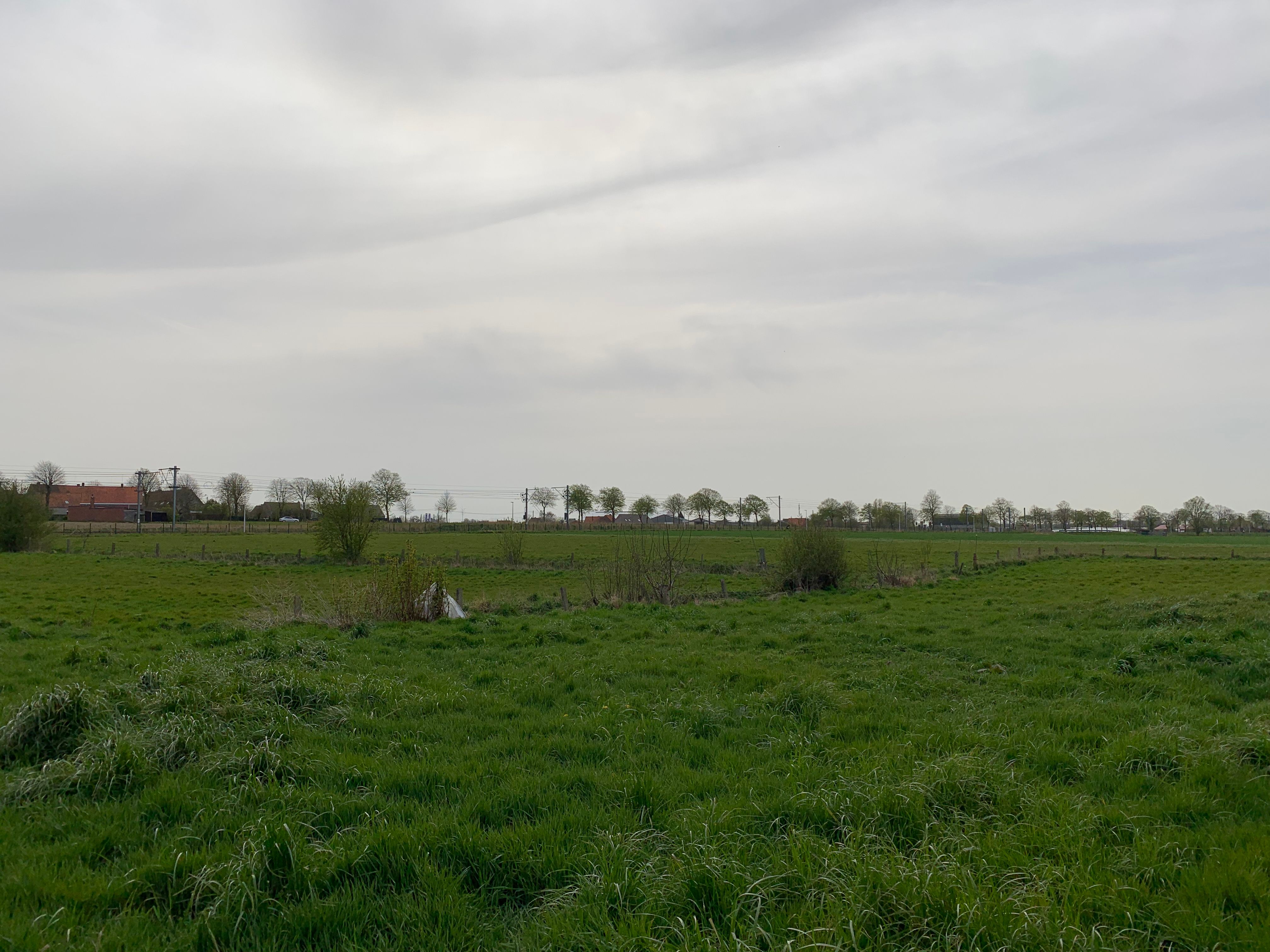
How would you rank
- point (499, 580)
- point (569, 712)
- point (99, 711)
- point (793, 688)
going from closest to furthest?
point (99, 711) < point (569, 712) < point (793, 688) < point (499, 580)

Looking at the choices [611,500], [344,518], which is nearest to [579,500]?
[611,500]

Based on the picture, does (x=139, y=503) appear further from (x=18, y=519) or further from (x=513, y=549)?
(x=513, y=549)

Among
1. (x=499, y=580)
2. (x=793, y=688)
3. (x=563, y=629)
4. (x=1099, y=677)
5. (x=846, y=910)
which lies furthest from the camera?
(x=499, y=580)

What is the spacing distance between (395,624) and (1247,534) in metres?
156

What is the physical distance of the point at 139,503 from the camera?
293ft

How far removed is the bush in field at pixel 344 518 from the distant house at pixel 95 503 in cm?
A: 9623

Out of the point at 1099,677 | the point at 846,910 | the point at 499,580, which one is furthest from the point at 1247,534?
the point at 846,910

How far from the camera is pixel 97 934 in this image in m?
3.57

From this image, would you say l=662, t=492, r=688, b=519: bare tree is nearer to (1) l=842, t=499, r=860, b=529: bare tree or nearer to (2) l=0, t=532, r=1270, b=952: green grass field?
(1) l=842, t=499, r=860, b=529: bare tree

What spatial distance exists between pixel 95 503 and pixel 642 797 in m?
155

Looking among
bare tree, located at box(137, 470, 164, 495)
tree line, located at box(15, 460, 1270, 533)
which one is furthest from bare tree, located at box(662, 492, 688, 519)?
bare tree, located at box(137, 470, 164, 495)

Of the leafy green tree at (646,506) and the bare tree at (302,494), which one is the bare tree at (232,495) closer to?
the bare tree at (302,494)

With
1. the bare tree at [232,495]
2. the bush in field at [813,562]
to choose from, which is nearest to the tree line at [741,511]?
the bare tree at [232,495]

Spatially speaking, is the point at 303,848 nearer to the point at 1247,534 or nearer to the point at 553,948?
the point at 553,948
